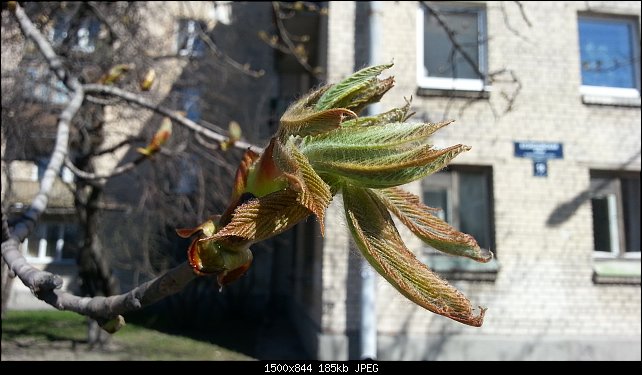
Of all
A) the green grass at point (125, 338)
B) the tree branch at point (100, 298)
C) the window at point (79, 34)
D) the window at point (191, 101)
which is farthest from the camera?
the window at point (191, 101)

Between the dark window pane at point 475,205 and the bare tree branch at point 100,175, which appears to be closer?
the bare tree branch at point 100,175

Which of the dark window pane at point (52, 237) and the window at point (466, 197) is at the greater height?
the window at point (466, 197)

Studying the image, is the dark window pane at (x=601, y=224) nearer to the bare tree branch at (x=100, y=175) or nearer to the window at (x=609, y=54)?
the window at (x=609, y=54)

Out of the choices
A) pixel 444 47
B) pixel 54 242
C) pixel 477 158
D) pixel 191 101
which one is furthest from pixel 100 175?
pixel 54 242

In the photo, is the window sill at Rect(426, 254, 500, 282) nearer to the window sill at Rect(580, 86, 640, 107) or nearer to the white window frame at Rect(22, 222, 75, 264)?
the window sill at Rect(580, 86, 640, 107)

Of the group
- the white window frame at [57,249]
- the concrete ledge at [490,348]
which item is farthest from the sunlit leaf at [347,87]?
the white window frame at [57,249]

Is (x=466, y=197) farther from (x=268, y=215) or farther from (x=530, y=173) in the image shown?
(x=268, y=215)

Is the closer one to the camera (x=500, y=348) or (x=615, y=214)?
(x=500, y=348)

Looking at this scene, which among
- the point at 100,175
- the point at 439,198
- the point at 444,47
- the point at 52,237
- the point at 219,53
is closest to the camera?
the point at 100,175
